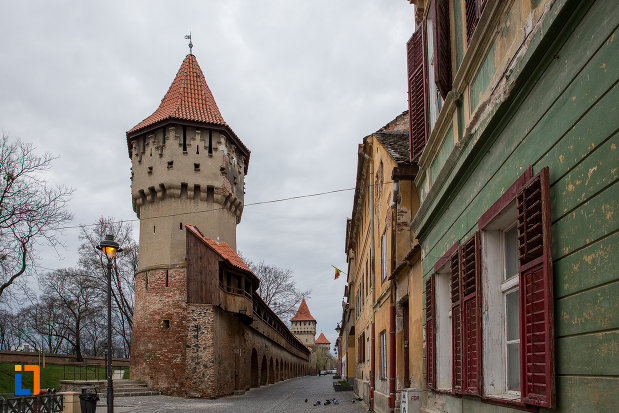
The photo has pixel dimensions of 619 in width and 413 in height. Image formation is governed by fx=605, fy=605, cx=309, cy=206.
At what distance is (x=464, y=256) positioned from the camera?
6113 millimetres

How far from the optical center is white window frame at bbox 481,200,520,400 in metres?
5.14

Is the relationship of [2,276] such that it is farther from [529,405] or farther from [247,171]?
[529,405]

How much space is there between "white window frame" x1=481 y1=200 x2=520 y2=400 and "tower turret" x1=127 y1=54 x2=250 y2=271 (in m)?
25.0

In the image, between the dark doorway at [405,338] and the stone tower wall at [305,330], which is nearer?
the dark doorway at [405,338]

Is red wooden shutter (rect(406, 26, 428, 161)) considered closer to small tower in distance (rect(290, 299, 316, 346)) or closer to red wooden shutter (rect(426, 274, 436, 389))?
red wooden shutter (rect(426, 274, 436, 389))

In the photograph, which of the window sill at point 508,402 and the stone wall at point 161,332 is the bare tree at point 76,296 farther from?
the window sill at point 508,402

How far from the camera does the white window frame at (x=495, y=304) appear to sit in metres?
5.14

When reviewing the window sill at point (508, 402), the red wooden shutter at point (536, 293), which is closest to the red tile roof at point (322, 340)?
→ the window sill at point (508, 402)

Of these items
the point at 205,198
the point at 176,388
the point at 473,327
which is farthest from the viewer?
the point at 205,198

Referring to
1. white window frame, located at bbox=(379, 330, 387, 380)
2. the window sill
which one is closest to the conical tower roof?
white window frame, located at bbox=(379, 330, 387, 380)

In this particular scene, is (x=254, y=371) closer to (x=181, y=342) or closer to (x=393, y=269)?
(x=181, y=342)

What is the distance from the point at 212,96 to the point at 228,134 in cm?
414

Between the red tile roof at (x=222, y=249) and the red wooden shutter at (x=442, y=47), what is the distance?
21585mm

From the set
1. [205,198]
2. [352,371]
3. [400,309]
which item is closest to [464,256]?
[400,309]
